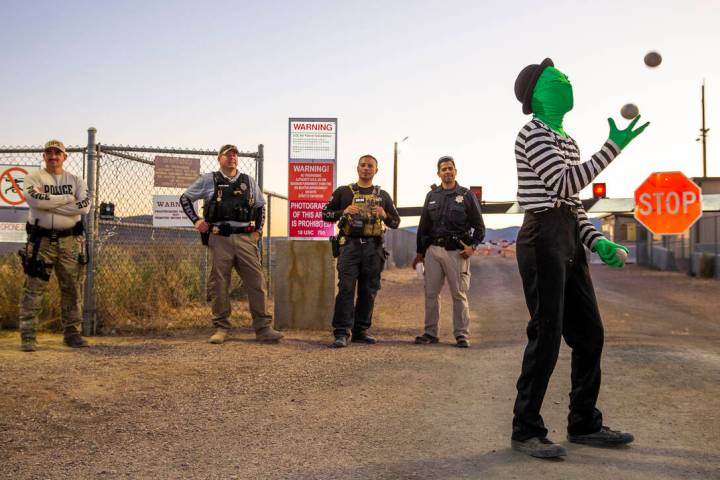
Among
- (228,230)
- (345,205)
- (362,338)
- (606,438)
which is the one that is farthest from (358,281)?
(606,438)

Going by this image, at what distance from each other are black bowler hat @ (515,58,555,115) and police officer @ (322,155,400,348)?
393 centimetres

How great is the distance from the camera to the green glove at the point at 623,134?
358cm

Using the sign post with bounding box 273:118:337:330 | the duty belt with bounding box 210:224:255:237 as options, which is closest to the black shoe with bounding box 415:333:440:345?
the sign post with bounding box 273:118:337:330

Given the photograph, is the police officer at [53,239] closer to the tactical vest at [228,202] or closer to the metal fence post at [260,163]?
the tactical vest at [228,202]

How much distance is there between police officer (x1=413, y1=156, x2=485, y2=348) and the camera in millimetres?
7824

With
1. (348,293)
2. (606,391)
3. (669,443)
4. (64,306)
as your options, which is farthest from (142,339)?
(669,443)

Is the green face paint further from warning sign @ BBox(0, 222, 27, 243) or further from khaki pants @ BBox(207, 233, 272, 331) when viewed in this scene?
warning sign @ BBox(0, 222, 27, 243)

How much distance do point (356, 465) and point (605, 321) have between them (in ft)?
24.8

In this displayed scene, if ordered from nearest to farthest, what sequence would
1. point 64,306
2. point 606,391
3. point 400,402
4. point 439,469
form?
point 439,469, point 400,402, point 606,391, point 64,306

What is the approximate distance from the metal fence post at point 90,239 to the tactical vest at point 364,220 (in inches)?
115

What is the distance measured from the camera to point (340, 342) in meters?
7.46

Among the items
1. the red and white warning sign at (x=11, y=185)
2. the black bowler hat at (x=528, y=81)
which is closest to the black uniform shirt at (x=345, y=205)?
the red and white warning sign at (x=11, y=185)

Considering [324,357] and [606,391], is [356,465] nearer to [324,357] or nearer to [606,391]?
[606,391]

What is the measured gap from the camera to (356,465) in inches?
135
